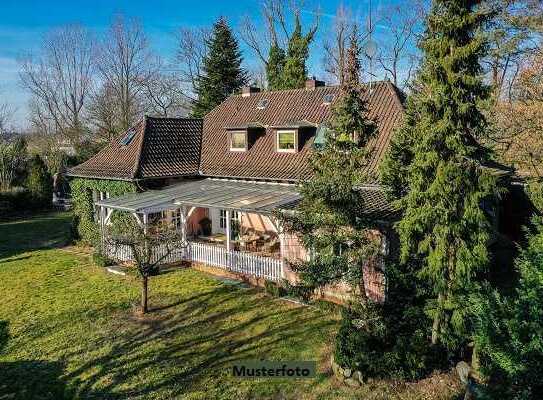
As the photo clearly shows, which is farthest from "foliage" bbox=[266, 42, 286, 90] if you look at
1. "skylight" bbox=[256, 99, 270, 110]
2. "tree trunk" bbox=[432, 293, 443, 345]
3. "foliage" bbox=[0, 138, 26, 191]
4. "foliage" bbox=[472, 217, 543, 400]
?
"foliage" bbox=[472, 217, 543, 400]

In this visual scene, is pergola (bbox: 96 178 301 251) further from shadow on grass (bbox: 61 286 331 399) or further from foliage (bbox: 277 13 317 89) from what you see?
foliage (bbox: 277 13 317 89)

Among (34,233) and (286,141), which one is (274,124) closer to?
(286,141)

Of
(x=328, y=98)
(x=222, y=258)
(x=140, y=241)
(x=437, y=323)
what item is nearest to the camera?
(x=437, y=323)

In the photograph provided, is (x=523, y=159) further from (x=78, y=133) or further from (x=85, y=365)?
(x=78, y=133)

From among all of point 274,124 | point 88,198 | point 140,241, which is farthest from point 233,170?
point 140,241

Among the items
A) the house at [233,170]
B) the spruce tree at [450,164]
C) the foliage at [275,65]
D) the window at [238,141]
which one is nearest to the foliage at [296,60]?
the foliage at [275,65]

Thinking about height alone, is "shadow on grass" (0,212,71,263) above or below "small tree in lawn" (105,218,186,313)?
below
